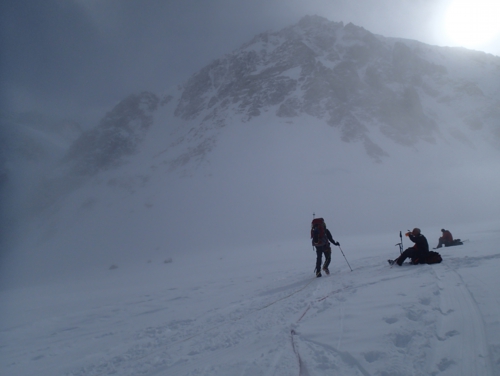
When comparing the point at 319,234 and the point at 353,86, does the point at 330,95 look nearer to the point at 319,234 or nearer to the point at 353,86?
the point at 353,86

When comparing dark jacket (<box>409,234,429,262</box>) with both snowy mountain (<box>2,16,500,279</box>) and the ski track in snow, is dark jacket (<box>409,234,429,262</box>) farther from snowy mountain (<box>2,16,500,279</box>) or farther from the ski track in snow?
snowy mountain (<box>2,16,500,279</box>)

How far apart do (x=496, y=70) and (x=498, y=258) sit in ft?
396

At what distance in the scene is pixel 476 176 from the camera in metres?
48.9

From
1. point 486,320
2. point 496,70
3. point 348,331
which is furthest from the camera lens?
point 496,70

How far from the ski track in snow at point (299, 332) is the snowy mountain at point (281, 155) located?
25795 millimetres

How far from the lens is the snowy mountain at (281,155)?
3869 centimetres

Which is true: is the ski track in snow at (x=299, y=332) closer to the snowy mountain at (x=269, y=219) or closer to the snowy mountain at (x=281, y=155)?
the snowy mountain at (x=269, y=219)

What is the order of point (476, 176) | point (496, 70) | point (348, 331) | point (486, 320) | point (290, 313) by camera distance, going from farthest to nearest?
point (496, 70) → point (476, 176) → point (290, 313) → point (348, 331) → point (486, 320)

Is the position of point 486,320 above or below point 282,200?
below

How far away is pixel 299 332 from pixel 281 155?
154 feet

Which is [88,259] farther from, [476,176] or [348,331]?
[476,176]

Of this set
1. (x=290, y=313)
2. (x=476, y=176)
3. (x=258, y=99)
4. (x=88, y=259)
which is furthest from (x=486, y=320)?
(x=258, y=99)

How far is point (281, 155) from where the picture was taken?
164 ft

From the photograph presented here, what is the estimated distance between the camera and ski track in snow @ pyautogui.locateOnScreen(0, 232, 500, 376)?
3.11 meters
